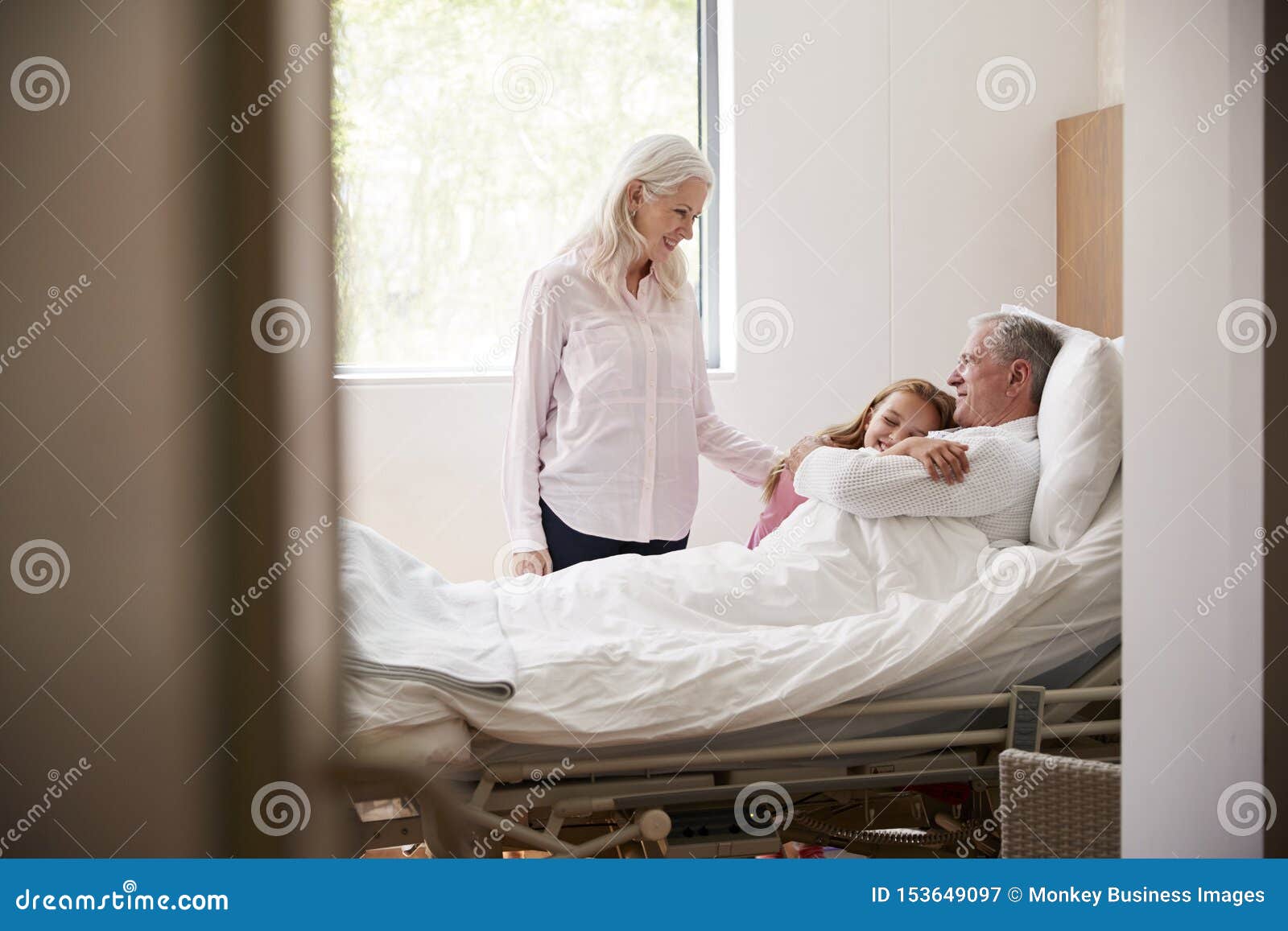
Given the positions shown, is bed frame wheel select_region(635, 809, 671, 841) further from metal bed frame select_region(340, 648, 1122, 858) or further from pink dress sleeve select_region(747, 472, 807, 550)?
pink dress sleeve select_region(747, 472, 807, 550)

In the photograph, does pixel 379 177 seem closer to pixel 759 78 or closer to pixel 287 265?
pixel 759 78

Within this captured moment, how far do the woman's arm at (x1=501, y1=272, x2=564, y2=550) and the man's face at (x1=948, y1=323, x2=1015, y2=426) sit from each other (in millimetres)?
793

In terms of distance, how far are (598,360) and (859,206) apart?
62.6 inches

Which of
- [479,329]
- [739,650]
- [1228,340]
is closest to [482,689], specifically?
[739,650]

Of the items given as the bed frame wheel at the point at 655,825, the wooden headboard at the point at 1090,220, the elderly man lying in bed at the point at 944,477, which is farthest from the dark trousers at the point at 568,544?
the wooden headboard at the point at 1090,220

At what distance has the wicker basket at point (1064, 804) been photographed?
1.18 meters

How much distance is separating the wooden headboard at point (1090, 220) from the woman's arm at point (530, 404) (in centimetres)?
179

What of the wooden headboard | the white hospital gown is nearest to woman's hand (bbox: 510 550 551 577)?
the white hospital gown

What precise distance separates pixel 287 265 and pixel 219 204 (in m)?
0.06

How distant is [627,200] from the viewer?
2102 mm

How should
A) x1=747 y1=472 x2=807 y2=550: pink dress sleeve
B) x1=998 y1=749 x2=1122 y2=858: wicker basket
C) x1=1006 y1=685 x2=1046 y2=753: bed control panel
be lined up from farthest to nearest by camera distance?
x1=747 y1=472 x2=807 y2=550: pink dress sleeve, x1=1006 y1=685 x2=1046 y2=753: bed control panel, x1=998 y1=749 x2=1122 y2=858: wicker basket

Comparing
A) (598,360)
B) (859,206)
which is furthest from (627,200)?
(859,206)

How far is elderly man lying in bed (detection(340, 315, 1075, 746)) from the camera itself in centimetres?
139

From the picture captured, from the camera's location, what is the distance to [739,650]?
4.93 feet
